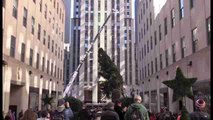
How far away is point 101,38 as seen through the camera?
112 meters

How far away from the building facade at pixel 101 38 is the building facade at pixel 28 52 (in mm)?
63588

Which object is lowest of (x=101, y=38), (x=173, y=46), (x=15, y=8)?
(x=173, y=46)

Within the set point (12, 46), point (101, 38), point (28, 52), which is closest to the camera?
point (12, 46)

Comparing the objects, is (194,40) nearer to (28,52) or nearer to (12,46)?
(12,46)

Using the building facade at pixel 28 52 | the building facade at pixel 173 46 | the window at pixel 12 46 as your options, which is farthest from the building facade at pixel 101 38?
the window at pixel 12 46

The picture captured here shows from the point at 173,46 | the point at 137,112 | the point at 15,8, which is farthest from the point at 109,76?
the point at 137,112

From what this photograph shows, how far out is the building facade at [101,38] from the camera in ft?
356

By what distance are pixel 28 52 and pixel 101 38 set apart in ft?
275

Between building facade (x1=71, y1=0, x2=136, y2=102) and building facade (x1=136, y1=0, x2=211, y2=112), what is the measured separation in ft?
210

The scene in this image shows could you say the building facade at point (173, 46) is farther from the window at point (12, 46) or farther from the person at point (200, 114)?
the window at point (12, 46)

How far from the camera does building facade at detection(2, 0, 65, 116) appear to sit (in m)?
22.5

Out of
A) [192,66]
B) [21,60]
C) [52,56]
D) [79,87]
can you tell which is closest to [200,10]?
[192,66]

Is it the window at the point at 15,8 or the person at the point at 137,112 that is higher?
the window at the point at 15,8

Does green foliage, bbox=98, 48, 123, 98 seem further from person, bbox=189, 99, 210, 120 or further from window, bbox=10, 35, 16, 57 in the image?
person, bbox=189, 99, 210, 120
